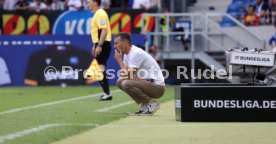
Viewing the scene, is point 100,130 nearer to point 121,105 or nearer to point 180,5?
point 121,105

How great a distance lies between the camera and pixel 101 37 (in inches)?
687

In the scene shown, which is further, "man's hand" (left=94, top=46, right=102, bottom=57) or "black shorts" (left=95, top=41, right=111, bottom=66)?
"black shorts" (left=95, top=41, right=111, bottom=66)

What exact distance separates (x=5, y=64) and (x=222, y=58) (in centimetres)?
708

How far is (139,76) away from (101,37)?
4057mm

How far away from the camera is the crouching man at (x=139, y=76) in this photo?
13.1 meters

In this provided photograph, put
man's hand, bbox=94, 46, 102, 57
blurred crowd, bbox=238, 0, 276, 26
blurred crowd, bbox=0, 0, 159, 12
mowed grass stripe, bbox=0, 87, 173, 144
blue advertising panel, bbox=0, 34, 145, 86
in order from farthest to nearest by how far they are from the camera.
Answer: blurred crowd, bbox=0, 0, 159, 12
blurred crowd, bbox=238, 0, 276, 26
blue advertising panel, bbox=0, 34, 145, 86
man's hand, bbox=94, 46, 102, 57
mowed grass stripe, bbox=0, 87, 173, 144

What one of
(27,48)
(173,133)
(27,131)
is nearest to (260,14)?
(27,48)

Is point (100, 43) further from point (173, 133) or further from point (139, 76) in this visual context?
point (173, 133)

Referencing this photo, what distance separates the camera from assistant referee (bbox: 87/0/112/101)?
17469mm

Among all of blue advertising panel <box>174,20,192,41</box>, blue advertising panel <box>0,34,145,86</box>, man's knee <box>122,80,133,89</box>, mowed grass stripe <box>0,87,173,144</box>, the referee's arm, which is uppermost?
the referee's arm

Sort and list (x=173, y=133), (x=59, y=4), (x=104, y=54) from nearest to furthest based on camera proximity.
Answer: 1. (x=173, y=133)
2. (x=104, y=54)
3. (x=59, y=4)

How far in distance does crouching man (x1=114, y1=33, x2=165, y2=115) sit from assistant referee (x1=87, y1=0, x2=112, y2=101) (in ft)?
13.0

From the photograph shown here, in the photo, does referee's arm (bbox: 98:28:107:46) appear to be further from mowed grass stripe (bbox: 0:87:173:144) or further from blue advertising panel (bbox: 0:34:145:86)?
blue advertising panel (bbox: 0:34:145:86)

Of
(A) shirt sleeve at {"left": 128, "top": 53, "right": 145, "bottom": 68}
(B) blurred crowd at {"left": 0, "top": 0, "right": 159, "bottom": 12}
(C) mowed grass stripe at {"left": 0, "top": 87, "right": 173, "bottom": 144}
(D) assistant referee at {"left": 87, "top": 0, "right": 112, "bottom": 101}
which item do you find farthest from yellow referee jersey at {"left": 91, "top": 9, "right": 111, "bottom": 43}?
(B) blurred crowd at {"left": 0, "top": 0, "right": 159, "bottom": 12}
